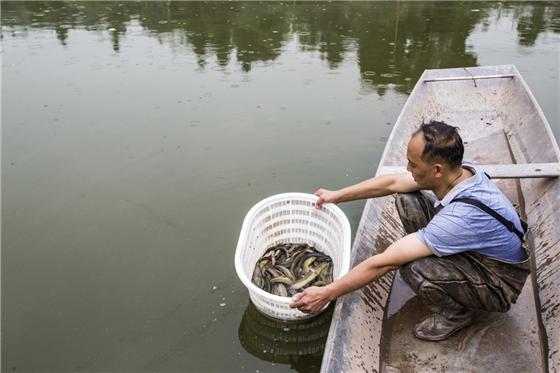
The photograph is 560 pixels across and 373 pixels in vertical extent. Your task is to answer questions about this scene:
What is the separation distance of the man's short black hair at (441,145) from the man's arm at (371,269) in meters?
0.49

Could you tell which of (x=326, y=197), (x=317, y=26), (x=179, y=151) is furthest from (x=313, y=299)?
(x=317, y=26)

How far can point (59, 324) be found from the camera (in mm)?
3775

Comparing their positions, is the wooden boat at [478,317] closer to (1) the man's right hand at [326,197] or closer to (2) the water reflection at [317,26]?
(1) the man's right hand at [326,197]

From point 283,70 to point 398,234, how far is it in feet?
21.4

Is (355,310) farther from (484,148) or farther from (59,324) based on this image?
(484,148)

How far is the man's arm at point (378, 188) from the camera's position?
10.7 feet

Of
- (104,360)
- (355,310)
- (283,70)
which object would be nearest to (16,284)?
(104,360)

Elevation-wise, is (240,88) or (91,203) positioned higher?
(240,88)

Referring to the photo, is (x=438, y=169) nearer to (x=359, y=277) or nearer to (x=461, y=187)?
(x=461, y=187)

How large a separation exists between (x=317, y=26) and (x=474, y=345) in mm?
11917

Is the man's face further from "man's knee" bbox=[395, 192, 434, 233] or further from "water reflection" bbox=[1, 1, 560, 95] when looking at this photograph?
"water reflection" bbox=[1, 1, 560, 95]

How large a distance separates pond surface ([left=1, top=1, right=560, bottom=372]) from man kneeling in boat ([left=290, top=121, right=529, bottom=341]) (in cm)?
114

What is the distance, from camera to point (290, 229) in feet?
13.8

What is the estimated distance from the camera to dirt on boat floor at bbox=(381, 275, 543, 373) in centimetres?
287
